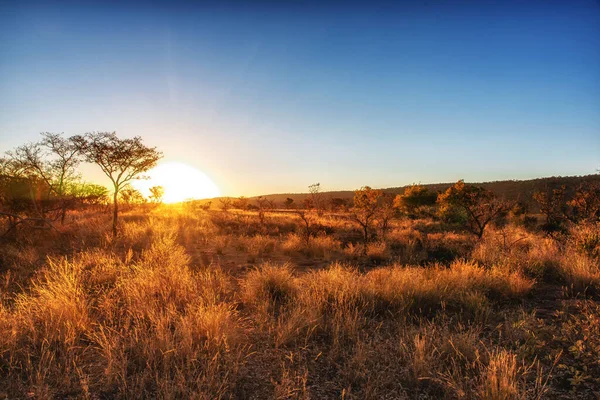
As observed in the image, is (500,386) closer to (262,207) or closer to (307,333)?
(307,333)

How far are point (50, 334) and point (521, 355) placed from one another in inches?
253

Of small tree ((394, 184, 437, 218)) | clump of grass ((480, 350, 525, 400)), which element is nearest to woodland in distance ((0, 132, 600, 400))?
clump of grass ((480, 350, 525, 400))

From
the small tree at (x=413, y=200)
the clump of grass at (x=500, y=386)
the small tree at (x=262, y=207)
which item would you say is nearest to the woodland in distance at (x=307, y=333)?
the clump of grass at (x=500, y=386)

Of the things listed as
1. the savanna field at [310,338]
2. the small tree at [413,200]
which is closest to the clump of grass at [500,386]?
the savanna field at [310,338]

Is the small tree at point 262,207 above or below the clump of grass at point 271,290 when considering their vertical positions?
above

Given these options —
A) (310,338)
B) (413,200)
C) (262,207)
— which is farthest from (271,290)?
(413,200)

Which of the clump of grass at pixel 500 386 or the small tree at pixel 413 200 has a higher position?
the small tree at pixel 413 200

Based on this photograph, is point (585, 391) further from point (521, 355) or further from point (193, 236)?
point (193, 236)

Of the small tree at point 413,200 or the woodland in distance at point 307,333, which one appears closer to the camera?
the woodland in distance at point 307,333

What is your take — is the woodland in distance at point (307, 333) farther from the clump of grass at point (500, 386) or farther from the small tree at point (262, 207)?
the small tree at point (262, 207)

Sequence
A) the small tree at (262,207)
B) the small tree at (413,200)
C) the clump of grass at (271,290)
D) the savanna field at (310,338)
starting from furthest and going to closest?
the small tree at (413,200)
the small tree at (262,207)
the clump of grass at (271,290)
the savanna field at (310,338)

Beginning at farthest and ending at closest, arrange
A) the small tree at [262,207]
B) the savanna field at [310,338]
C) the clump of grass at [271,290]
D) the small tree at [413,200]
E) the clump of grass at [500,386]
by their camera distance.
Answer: the small tree at [413,200], the small tree at [262,207], the clump of grass at [271,290], the savanna field at [310,338], the clump of grass at [500,386]

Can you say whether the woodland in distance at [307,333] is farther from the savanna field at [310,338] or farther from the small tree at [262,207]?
the small tree at [262,207]

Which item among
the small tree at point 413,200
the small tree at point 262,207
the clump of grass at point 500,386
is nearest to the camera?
the clump of grass at point 500,386
